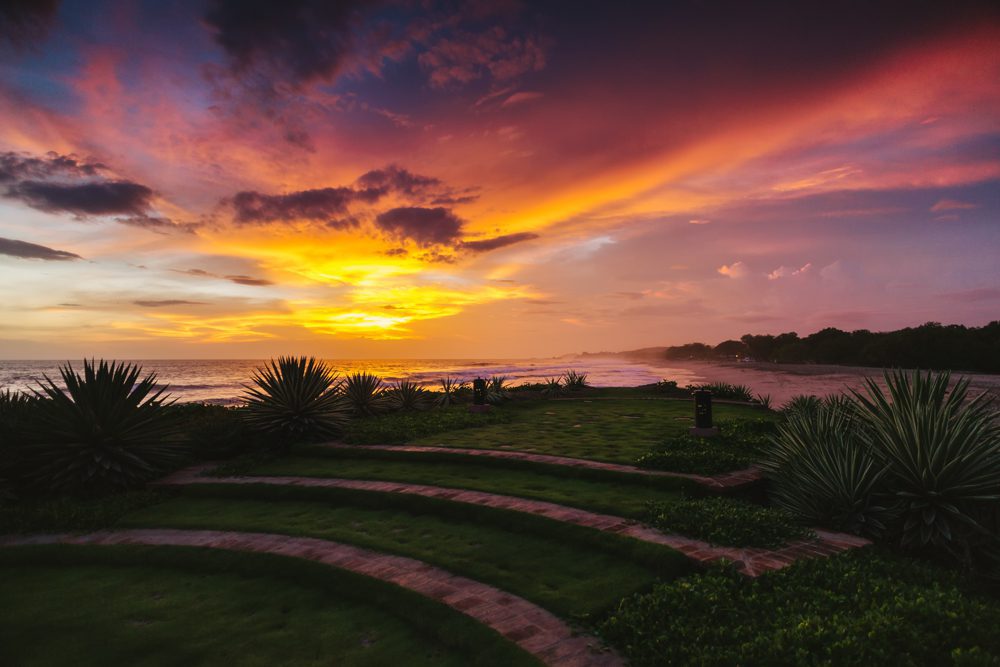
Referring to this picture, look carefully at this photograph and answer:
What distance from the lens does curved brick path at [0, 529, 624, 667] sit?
4.19m

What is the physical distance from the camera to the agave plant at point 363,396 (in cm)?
1725

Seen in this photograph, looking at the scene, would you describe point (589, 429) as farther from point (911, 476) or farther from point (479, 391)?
point (911, 476)

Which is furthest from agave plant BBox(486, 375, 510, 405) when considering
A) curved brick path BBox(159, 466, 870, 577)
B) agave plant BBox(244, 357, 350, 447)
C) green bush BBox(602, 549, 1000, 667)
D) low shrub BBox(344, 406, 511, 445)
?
green bush BBox(602, 549, 1000, 667)

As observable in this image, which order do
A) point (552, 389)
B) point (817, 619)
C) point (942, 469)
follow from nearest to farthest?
point (817, 619), point (942, 469), point (552, 389)

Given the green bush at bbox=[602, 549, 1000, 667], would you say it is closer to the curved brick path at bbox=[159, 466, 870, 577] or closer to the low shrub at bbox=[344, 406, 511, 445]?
the curved brick path at bbox=[159, 466, 870, 577]

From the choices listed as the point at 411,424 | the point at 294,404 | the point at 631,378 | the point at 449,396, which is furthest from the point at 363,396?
the point at 631,378

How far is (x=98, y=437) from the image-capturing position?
988cm

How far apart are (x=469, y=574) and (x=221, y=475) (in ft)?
25.1

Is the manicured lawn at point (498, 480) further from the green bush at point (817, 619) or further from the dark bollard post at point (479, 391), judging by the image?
the dark bollard post at point (479, 391)

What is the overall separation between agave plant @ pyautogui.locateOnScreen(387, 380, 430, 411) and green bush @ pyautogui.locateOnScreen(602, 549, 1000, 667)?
14424 mm

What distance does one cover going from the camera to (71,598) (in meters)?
5.96

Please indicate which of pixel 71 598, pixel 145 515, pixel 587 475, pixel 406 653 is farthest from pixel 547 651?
pixel 145 515

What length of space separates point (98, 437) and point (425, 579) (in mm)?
8387

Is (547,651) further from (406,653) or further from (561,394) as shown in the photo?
(561,394)
